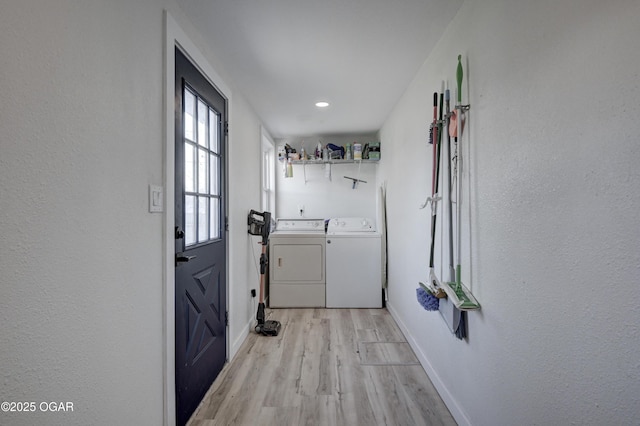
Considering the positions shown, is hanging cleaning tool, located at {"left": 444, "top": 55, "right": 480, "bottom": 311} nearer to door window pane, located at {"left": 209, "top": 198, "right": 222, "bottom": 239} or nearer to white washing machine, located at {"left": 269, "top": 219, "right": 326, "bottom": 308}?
door window pane, located at {"left": 209, "top": 198, "right": 222, "bottom": 239}

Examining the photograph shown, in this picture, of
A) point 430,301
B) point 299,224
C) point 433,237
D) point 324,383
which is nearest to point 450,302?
point 430,301

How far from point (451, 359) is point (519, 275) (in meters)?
0.84

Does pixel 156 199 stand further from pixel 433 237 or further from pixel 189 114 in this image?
pixel 433 237

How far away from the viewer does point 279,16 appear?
5.08ft

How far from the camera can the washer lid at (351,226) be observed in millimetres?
3613

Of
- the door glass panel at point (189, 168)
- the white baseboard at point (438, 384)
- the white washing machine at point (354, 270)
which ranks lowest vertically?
the white baseboard at point (438, 384)

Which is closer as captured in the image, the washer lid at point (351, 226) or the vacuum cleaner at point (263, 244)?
the vacuum cleaner at point (263, 244)

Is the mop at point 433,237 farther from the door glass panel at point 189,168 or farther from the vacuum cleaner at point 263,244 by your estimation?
the vacuum cleaner at point 263,244

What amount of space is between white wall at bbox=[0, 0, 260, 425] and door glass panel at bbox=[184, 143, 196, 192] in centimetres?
23

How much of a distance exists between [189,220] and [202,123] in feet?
2.04

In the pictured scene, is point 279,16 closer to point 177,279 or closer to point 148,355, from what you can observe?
point 177,279

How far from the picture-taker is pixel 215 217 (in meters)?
2.00

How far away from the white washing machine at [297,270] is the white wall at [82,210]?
7.03 ft

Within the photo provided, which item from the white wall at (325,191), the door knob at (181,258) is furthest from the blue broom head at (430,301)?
the white wall at (325,191)
